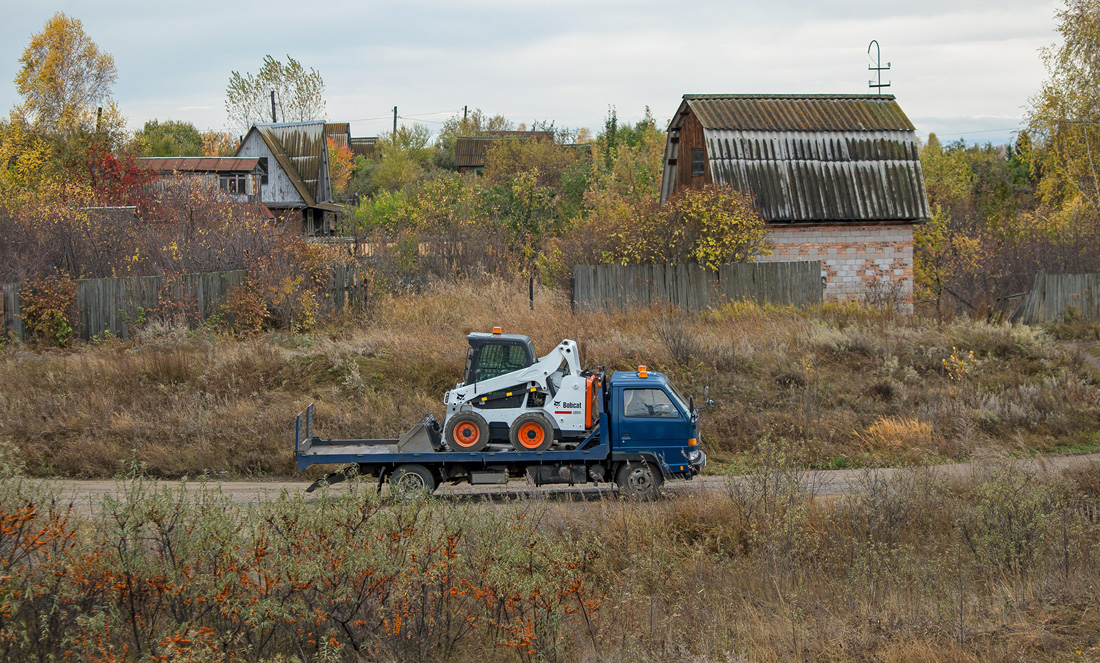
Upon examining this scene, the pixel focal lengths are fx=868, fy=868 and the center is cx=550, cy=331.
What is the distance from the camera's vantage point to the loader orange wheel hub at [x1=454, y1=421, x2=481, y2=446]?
11.9m

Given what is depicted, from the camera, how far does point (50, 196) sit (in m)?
25.7

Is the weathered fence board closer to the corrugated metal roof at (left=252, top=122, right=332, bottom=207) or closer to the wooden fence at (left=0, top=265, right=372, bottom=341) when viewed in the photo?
the wooden fence at (left=0, top=265, right=372, bottom=341)

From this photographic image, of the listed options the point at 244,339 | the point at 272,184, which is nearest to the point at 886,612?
the point at 244,339

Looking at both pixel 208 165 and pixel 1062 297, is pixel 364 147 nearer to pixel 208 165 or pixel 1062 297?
pixel 208 165

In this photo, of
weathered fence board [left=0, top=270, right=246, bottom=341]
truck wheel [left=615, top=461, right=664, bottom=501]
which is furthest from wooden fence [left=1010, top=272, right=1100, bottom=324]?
weathered fence board [left=0, top=270, right=246, bottom=341]

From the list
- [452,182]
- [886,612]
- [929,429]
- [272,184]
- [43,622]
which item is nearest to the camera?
[43,622]

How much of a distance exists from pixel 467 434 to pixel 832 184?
18437 millimetres

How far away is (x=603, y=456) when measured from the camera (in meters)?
11.8

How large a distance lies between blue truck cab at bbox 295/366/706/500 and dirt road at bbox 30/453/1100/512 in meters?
0.29

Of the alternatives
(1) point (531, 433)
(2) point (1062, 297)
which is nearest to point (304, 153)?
(2) point (1062, 297)

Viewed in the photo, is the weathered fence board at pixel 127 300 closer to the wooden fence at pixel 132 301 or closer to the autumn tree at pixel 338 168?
the wooden fence at pixel 132 301

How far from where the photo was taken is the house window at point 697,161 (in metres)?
27.8

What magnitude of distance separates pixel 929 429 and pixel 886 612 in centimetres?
854

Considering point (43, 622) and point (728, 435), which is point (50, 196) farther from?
point (43, 622)
